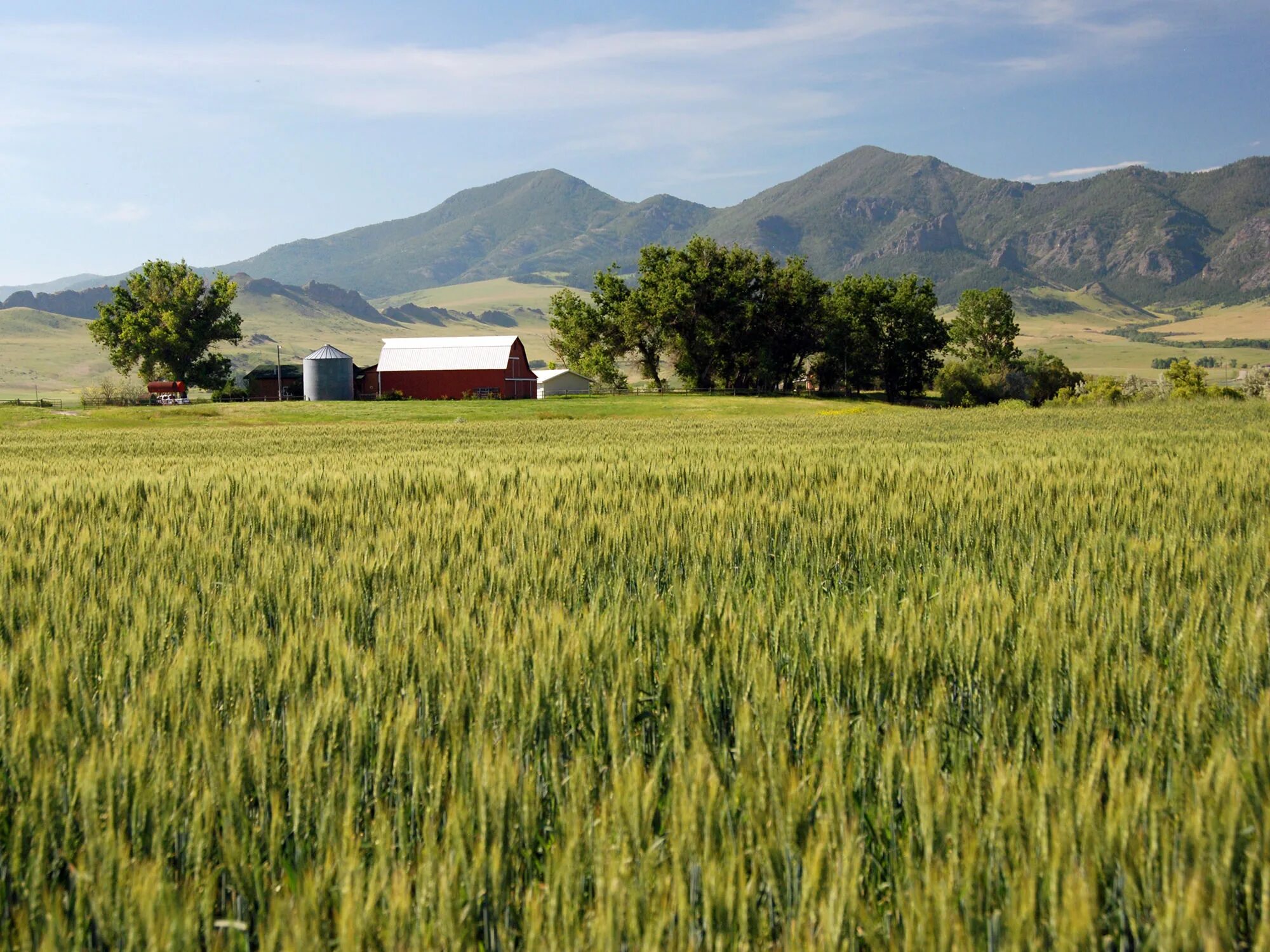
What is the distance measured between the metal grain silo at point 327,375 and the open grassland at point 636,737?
73215 millimetres

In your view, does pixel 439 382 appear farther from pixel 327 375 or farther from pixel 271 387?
pixel 271 387

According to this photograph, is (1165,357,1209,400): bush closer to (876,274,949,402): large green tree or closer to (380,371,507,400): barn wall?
(876,274,949,402): large green tree

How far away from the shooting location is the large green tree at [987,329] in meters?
86.6

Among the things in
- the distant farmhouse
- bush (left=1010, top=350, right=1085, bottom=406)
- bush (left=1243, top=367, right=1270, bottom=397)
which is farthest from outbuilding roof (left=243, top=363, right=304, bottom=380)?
bush (left=1243, top=367, right=1270, bottom=397)

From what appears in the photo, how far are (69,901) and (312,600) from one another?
93.3 inches

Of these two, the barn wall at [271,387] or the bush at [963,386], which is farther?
the barn wall at [271,387]

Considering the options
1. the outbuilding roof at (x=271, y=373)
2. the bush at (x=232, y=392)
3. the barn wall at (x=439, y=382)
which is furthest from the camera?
the outbuilding roof at (x=271, y=373)

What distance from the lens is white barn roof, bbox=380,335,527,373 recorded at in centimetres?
8219

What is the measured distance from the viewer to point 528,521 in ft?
21.4

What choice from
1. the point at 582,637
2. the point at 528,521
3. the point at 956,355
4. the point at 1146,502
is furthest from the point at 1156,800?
the point at 956,355

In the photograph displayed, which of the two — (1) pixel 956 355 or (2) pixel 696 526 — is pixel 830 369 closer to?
(1) pixel 956 355

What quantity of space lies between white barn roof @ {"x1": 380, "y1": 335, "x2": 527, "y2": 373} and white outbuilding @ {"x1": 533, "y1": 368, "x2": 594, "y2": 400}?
16.0 meters

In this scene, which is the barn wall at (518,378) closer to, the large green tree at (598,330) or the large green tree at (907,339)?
the large green tree at (598,330)

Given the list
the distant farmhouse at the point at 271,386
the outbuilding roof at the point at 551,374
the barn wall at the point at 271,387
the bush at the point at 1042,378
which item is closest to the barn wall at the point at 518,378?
the outbuilding roof at the point at 551,374
